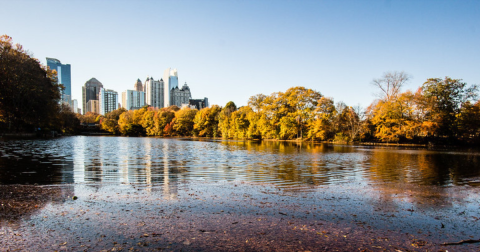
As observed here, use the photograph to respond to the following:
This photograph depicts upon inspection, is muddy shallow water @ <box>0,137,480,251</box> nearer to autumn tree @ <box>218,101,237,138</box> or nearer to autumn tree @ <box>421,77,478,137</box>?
autumn tree @ <box>421,77,478,137</box>

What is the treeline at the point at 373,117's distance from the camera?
49031 millimetres

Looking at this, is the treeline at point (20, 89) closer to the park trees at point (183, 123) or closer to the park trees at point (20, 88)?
the park trees at point (20, 88)

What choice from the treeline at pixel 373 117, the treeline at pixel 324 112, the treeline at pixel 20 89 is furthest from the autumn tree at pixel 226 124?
the treeline at pixel 20 89

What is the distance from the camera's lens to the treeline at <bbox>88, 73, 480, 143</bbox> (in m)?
49.0

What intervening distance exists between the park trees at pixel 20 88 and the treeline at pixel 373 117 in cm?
5148

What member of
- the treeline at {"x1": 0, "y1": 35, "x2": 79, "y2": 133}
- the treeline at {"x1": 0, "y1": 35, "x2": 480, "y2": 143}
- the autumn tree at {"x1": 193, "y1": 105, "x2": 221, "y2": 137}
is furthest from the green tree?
the treeline at {"x1": 0, "y1": 35, "x2": 79, "y2": 133}

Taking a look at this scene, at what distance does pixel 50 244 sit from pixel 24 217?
1944 millimetres

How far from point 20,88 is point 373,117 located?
6678cm

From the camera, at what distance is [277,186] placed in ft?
33.3

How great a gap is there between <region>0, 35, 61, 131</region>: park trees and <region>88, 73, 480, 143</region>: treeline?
5148cm

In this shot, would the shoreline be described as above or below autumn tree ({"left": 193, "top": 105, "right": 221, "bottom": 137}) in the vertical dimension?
below

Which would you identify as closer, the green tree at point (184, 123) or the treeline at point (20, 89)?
the treeline at point (20, 89)

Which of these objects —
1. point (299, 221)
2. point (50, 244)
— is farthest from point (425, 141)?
point (50, 244)

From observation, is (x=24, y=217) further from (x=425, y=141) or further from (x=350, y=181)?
(x=425, y=141)
